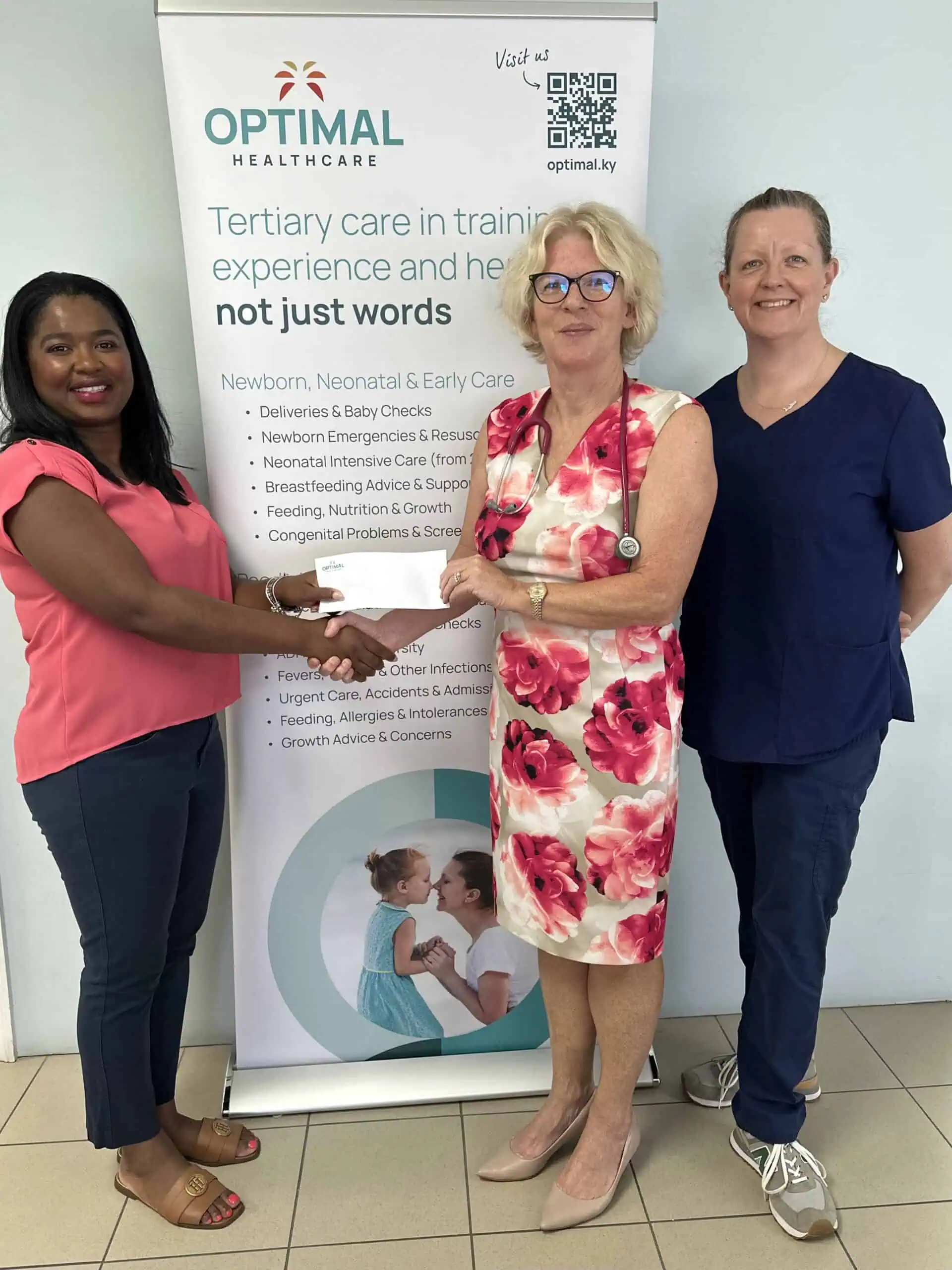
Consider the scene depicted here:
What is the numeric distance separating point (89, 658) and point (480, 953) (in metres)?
1.14

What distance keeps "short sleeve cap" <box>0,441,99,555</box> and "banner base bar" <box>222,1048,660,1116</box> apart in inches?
53.0

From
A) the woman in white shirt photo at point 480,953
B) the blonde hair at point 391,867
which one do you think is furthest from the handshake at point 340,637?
the woman in white shirt photo at point 480,953

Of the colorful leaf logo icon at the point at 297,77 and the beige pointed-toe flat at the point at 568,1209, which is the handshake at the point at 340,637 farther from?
the beige pointed-toe flat at the point at 568,1209

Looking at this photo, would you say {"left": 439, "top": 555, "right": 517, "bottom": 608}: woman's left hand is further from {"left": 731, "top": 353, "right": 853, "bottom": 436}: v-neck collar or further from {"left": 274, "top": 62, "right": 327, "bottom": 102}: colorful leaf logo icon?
{"left": 274, "top": 62, "right": 327, "bottom": 102}: colorful leaf logo icon

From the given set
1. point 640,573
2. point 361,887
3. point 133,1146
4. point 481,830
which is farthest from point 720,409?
point 133,1146

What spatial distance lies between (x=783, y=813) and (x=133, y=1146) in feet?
4.71

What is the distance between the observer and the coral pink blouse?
Answer: 5.28 feet

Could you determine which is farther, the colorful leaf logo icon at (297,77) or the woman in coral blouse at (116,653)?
the colorful leaf logo icon at (297,77)

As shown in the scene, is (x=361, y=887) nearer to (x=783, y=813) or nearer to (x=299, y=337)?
(x=783, y=813)

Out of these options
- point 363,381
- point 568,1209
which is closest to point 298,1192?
point 568,1209

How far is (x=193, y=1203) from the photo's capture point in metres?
1.83

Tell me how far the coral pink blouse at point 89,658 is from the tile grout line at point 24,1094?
1.01m

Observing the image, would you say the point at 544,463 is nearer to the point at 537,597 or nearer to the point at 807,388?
the point at 537,597

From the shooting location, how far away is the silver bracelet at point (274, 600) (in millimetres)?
1949
